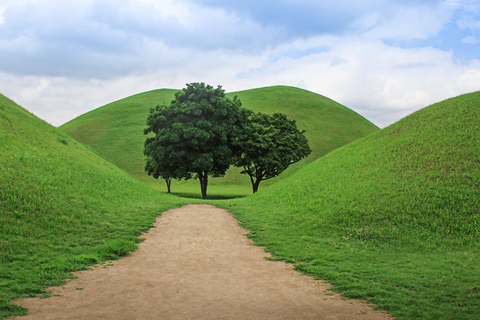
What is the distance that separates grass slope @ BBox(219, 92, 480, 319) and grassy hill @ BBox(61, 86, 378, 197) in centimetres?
3958

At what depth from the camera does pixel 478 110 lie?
24.1 metres

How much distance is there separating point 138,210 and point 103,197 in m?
2.09

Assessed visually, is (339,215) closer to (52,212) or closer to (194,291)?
(194,291)

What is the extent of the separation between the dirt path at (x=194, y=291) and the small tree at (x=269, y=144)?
27.7 m

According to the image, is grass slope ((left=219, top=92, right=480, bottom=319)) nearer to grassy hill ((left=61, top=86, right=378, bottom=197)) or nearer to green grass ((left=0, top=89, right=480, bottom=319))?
green grass ((left=0, top=89, right=480, bottom=319))

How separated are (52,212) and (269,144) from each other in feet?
96.3

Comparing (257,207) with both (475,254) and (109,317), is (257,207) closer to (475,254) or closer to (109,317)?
(475,254)

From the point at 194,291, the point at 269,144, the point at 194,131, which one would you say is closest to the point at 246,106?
the point at 269,144

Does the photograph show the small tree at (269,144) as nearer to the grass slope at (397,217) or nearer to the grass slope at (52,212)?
A: the grass slope at (397,217)

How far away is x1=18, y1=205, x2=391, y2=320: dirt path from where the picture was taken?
6.81 metres

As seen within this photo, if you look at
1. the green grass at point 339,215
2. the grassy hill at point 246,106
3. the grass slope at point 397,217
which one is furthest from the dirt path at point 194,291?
the grassy hill at point 246,106

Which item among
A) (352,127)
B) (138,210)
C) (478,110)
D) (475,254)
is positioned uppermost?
(352,127)

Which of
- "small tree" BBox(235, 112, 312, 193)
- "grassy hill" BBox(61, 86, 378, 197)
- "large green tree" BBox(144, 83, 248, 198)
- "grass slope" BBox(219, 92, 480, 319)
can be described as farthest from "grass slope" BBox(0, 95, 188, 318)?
"grassy hill" BBox(61, 86, 378, 197)

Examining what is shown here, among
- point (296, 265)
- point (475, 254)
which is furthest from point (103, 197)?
point (475, 254)
